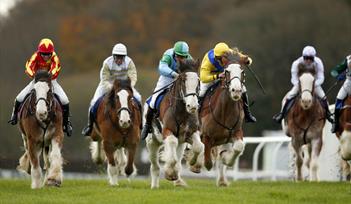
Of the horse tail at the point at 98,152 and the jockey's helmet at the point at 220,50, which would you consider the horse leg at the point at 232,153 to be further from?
the horse tail at the point at 98,152

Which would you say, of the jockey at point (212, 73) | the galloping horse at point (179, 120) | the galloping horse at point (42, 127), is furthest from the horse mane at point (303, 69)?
the galloping horse at point (42, 127)

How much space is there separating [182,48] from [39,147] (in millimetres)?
2844

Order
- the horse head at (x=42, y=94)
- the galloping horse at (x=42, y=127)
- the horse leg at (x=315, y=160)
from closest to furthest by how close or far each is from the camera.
→ the horse head at (x=42, y=94) < the galloping horse at (x=42, y=127) < the horse leg at (x=315, y=160)

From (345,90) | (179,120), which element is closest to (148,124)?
(179,120)

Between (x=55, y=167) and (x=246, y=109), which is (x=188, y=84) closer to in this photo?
(x=246, y=109)

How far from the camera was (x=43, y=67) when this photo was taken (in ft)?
A: 64.1

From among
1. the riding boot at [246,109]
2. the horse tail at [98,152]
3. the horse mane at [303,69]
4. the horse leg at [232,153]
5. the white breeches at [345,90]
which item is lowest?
the horse leg at [232,153]

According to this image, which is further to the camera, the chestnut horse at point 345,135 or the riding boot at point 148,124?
the riding boot at point 148,124

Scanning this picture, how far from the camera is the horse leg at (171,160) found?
17.4 metres

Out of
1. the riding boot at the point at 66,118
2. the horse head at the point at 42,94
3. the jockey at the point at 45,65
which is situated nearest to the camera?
the horse head at the point at 42,94

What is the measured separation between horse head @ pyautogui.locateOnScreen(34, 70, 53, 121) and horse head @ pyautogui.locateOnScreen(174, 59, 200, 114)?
2094 millimetres

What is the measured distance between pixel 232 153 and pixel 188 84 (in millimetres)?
1803

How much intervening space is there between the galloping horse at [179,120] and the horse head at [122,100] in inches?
21.3

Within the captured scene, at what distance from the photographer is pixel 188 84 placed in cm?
1750
